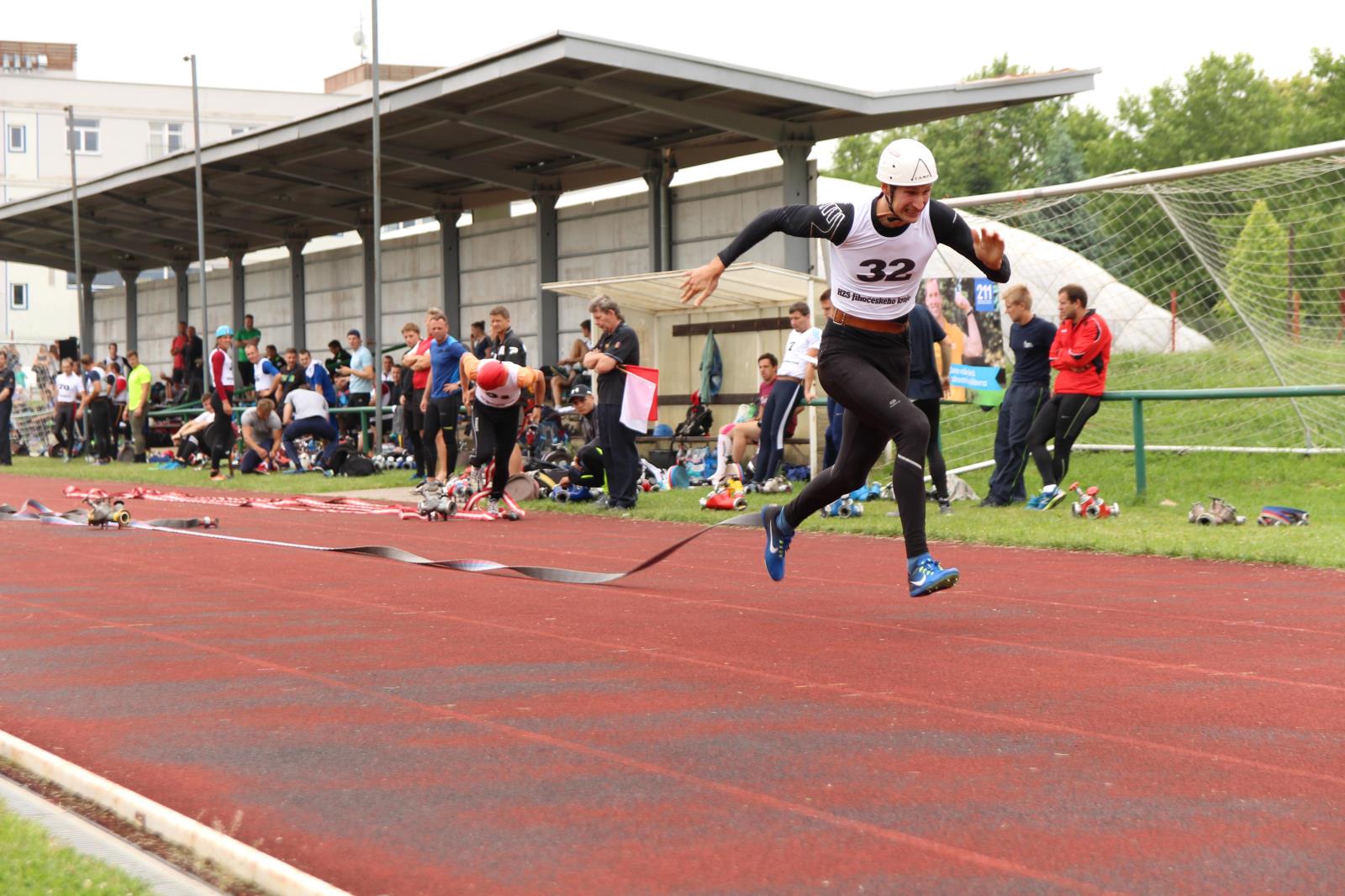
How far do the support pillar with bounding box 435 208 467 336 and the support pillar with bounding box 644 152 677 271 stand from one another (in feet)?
21.6

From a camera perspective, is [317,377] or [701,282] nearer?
[701,282]

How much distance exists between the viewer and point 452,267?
3100 cm

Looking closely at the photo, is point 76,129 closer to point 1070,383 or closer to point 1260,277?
point 1260,277

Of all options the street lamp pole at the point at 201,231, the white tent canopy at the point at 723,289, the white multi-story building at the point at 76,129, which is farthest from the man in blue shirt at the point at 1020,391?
the white multi-story building at the point at 76,129

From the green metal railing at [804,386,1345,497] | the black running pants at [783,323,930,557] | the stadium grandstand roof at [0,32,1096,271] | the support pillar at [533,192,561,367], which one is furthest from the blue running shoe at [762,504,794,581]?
the support pillar at [533,192,561,367]

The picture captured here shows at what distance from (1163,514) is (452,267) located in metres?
19.9

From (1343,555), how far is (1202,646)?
12.6ft

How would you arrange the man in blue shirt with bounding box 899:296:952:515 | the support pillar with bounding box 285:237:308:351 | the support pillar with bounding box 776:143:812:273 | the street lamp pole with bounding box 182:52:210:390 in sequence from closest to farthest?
1. the man in blue shirt with bounding box 899:296:952:515
2. the support pillar with bounding box 776:143:812:273
3. the street lamp pole with bounding box 182:52:210:390
4. the support pillar with bounding box 285:237:308:351

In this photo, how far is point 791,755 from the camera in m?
4.41

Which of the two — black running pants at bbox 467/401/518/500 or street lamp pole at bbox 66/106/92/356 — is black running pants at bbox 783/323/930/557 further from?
street lamp pole at bbox 66/106/92/356

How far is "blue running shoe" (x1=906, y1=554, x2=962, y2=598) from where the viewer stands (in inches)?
272

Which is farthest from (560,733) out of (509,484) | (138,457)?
(138,457)

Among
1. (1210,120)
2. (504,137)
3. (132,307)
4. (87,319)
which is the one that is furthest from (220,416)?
(1210,120)

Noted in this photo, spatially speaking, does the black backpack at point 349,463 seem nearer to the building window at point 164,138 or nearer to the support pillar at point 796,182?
the support pillar at point 796,182
